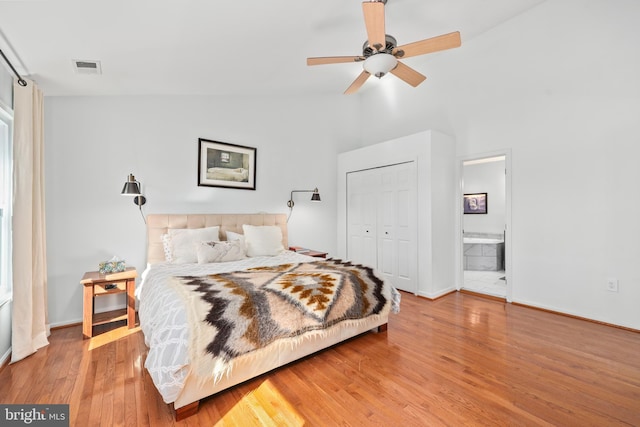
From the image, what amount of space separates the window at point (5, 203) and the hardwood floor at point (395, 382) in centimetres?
71

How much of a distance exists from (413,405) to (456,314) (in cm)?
185

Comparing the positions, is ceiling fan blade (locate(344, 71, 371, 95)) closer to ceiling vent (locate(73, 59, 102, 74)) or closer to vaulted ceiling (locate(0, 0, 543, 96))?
vaulted ceiling (locate(0, 0, 543, 96))

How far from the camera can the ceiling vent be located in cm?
239

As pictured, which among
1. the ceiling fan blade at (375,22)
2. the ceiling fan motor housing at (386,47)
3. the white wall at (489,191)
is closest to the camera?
the ceiling fan blade at (375,22)

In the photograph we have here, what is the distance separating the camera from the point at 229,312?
72.9 inches

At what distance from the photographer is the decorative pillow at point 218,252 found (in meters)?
3.10

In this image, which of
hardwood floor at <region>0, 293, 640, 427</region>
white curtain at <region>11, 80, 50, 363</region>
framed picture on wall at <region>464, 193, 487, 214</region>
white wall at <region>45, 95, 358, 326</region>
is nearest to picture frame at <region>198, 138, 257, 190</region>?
white wall at <region>45, 95, 358, 326</region>

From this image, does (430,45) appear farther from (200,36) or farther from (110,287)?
(110,287)

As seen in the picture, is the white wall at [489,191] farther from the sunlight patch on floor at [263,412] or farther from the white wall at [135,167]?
the sunlight patch on floor at [263,412]

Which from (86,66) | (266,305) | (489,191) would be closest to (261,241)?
(266,305)

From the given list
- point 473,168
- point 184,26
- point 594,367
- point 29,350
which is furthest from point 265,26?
point 473,168

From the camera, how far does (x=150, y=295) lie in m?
2.31

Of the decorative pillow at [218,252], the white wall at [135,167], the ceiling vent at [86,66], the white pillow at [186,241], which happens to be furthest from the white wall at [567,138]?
the ceiling vent at [86,66]

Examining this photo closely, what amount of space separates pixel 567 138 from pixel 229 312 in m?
4.05
